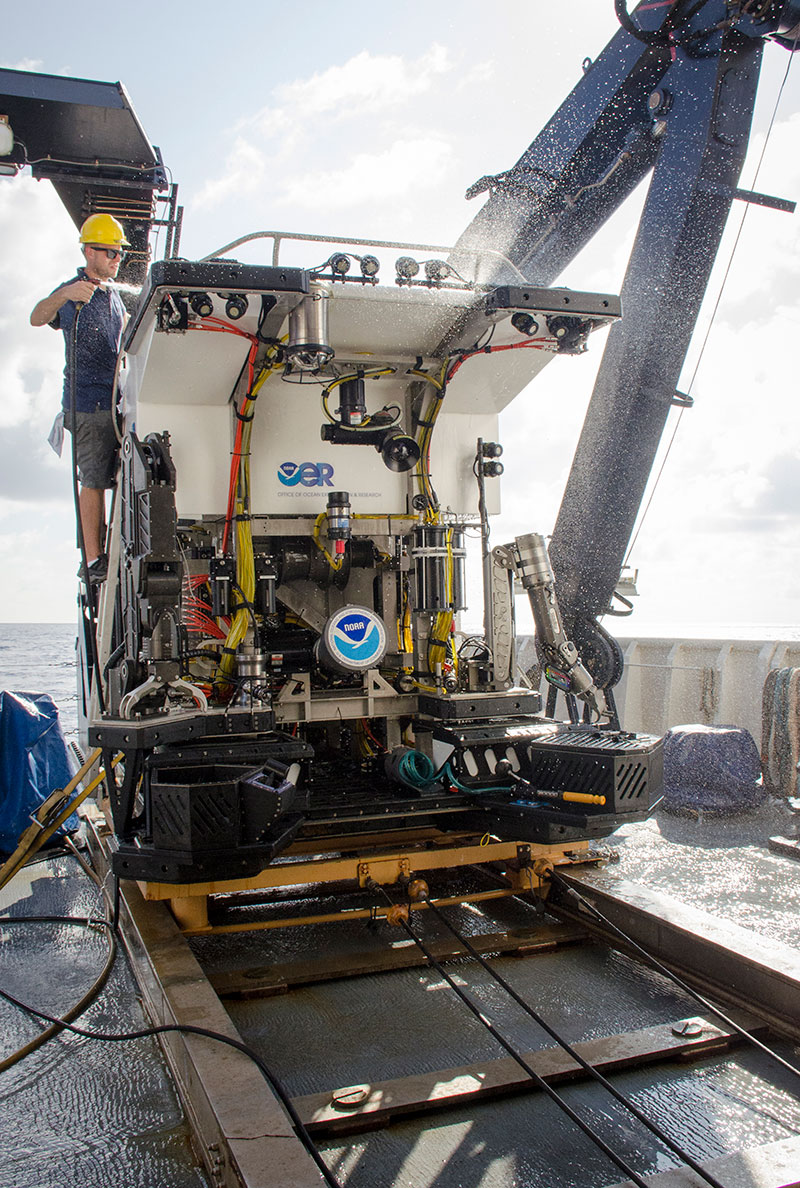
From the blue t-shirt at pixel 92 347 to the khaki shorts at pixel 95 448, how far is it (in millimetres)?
83

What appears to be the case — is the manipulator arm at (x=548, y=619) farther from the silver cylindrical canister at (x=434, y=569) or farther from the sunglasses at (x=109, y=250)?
the sunglasses at (x=109, y=250)

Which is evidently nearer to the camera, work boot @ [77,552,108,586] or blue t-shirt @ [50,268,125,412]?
work boot @ [77,552,108,586]

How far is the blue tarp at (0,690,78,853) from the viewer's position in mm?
5293

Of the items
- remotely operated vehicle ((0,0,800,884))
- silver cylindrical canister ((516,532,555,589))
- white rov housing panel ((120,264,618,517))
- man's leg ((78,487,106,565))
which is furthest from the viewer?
man's leg ((78,487,106,565))

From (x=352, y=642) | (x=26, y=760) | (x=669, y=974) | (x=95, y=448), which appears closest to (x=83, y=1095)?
(x=669, y=974)

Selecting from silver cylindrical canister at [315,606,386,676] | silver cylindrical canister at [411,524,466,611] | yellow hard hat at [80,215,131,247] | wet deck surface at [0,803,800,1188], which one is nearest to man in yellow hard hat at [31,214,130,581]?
yellow hard hat at [80,215,131,247]

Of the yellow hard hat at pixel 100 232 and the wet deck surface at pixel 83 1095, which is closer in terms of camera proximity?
the wet deck surface at pixel 83 1095

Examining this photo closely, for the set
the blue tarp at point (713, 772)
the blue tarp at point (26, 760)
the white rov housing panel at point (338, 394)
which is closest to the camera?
the white rov housing panel at point (338, 394)

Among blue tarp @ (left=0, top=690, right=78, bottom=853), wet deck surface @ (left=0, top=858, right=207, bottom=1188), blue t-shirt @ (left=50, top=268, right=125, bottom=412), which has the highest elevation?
blue t-shirt @ (left=50, top=268, right=125, bottom=412)

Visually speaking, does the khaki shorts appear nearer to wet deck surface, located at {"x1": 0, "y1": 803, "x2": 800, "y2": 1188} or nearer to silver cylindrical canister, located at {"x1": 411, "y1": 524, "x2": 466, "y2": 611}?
silver cylindrical canister, located at {"x1": 411, "y1": 524, "x2": 466, "y2": 611}

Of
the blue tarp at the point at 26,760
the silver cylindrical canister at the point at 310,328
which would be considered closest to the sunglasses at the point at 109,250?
the silver cylindrical canister at the point at 310,328

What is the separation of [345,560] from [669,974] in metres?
2.58

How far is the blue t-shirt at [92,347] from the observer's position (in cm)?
498

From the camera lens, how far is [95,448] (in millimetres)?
4922
